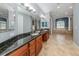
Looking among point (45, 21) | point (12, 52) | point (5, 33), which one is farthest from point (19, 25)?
point (12, 52)

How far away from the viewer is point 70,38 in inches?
303

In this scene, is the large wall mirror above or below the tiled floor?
above

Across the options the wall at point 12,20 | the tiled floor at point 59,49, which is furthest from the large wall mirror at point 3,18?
the tiled floor at point 59,49

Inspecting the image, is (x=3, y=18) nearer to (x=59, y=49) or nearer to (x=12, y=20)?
(x=12, y=20)

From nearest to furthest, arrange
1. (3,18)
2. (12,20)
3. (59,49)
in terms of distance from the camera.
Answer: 1. (3,18)
2. (12,20)
3. (59,49)

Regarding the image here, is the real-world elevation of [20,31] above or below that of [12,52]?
above

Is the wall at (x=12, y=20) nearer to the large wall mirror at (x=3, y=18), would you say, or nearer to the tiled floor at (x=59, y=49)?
the large wall mirror at (x=3, y=18)

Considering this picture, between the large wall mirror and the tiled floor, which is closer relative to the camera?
the large wall mirror

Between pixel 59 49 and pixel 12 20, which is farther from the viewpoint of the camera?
pixel 59 49

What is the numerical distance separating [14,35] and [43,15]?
1862 mm

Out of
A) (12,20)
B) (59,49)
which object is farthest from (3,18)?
(59,49)

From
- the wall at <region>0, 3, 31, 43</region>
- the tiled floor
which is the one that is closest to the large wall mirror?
the wall at <region>0, 3, 31, 43</region>

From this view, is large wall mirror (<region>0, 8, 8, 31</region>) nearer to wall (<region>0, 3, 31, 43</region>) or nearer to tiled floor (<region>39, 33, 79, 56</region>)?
wall (<region>0, 3, 31, 43</region>)

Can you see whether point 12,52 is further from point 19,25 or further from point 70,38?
point 70,38
